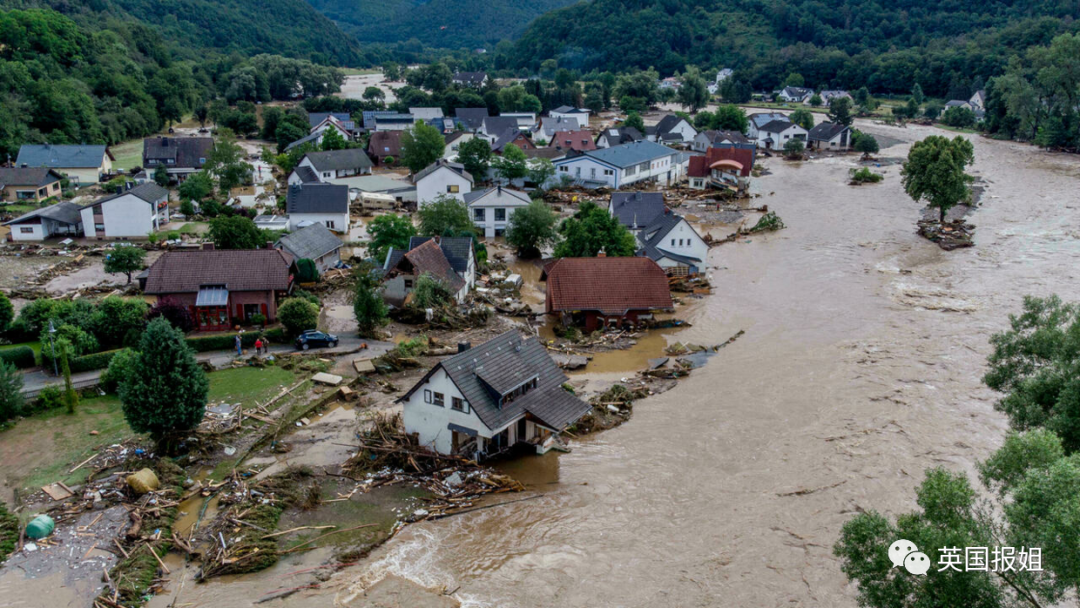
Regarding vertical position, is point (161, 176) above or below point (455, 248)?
above

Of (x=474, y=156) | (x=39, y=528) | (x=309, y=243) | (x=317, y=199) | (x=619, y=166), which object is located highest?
(x=474, y=156)

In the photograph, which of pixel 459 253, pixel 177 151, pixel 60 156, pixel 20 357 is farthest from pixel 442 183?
pixel 60 156

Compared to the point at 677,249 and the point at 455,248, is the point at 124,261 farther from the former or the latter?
the point at 677,249

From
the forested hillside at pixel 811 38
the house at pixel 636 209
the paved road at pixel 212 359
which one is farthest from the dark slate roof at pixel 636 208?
the forested hillside at pixel 811 38

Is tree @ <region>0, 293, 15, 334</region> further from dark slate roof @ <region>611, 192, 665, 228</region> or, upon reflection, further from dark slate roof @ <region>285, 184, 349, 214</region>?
dark slate roof @ <region>611, 192, 665, 228</region>

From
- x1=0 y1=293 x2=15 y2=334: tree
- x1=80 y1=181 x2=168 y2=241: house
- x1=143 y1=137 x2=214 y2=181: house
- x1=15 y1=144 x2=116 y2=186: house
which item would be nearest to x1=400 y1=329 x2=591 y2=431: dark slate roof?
x1=0 y1=293 x2=15 y2=334: tree

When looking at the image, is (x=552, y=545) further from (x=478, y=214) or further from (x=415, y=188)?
(x=415, y=188)
